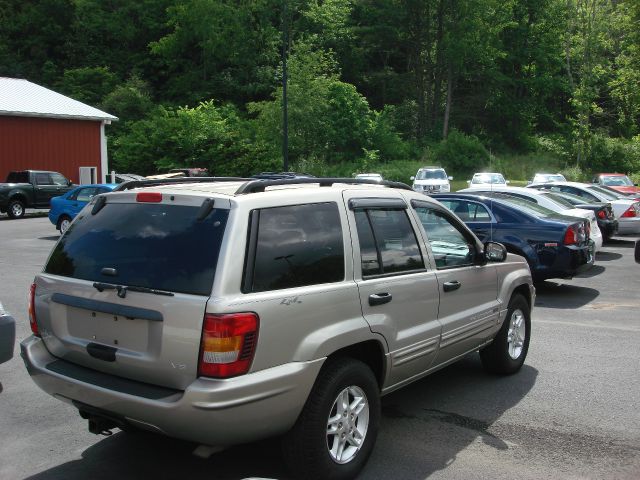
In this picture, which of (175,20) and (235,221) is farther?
(175,20)

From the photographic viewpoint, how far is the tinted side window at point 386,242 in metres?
4.36

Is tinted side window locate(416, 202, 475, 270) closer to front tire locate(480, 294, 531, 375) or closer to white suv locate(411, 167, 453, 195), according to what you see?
front tire locate(480, 294, 531, 375)

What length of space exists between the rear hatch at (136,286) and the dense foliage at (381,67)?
44322mm

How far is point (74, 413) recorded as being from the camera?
521 cm

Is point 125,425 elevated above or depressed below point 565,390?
above

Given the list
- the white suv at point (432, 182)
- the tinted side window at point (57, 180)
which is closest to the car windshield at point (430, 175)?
the white suv at point (432, 182)

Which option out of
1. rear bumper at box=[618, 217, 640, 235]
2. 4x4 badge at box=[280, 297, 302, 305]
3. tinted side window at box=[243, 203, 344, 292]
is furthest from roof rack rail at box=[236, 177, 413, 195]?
rear bumper at box=[618, 217, 640, 235]

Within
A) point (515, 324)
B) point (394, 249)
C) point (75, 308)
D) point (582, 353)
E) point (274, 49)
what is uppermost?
point (274, 49)

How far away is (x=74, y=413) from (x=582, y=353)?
511 centimetres

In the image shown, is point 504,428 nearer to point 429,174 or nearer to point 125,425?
point 125,425

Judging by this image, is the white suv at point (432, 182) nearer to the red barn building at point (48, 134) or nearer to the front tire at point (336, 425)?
the red barn building at point (48, 134)

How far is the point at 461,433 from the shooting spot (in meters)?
4.85

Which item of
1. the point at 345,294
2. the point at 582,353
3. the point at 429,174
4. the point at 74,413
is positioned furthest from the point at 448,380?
the point at 429,174

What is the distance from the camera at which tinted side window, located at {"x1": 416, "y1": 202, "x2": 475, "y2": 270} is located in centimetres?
515
